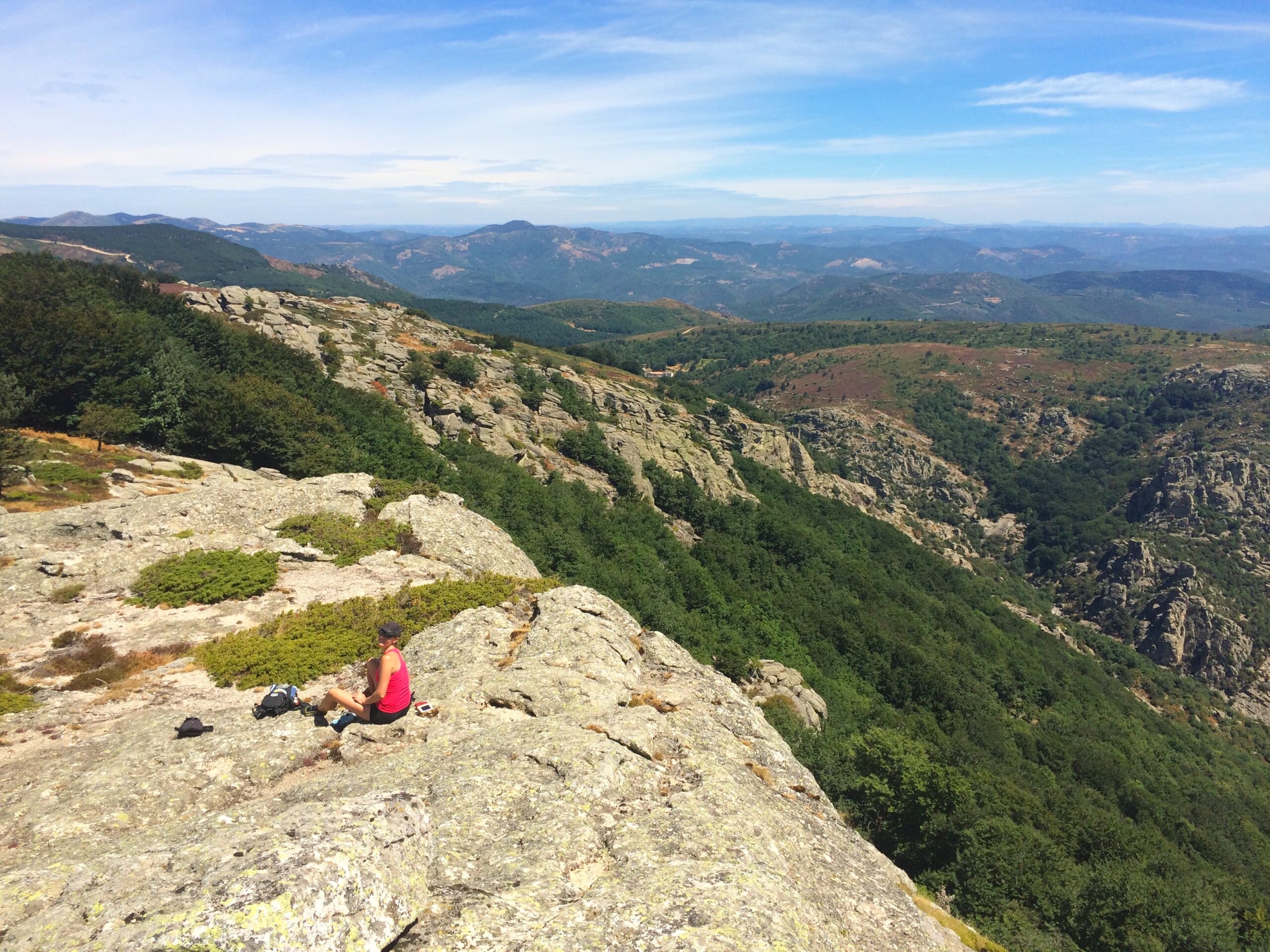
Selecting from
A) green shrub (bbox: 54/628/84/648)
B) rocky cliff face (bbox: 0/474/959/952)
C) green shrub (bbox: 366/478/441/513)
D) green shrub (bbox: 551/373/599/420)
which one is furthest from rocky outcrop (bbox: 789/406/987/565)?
green shrub (bbox: 54/628/84/648)

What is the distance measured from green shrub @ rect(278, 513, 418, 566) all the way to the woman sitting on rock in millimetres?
9764

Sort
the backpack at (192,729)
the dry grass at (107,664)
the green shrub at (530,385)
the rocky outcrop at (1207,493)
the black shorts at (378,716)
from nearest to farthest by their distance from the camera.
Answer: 1. the backpack at (192,729)
2. the black shorts at (378,716)
3. the dry grass at (107,664)
4. the green shrub at (530,385)
5. the rocky outcrop at (1207,493)

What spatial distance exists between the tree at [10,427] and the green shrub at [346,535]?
11.4 meters

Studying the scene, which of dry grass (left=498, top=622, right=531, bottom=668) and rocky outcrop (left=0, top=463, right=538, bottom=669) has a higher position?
rocky outcrop (left=0, top=463, right=538, bottom=669)

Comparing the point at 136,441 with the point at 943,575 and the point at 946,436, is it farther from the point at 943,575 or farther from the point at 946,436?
the point at 946,436

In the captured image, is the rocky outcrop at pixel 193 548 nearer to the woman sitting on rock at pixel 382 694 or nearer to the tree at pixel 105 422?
the woman sitting on rock at pixel 382 694

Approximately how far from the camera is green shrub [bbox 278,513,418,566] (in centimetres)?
2236

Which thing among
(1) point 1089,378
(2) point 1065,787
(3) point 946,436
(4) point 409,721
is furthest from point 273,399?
(1) point 1089,378

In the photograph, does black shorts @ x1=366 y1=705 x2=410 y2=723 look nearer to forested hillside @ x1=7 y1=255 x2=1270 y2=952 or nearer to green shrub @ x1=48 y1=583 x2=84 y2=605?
green shrub @ x1=48 y1=583 x2=84 y2=605

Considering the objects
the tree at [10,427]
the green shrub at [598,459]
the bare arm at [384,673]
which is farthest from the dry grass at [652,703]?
the green shrub at [598,459]

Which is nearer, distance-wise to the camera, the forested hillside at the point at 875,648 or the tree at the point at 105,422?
the forested hillside at the point at 875,648

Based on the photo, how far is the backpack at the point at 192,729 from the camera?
39.3ft

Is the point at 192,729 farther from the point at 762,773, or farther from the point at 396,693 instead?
the point at 762,773

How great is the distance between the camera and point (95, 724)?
42.2 ft
